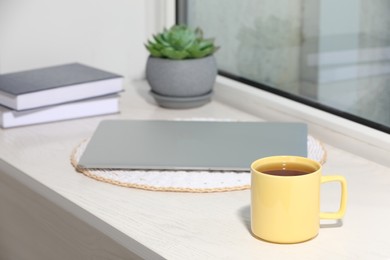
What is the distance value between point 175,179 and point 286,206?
0.78 ft

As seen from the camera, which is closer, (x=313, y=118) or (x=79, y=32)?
(x=313, y=118)

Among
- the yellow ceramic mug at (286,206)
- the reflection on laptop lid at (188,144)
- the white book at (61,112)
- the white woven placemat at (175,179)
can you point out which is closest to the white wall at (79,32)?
the white book at (61,112)

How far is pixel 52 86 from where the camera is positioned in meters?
1.36

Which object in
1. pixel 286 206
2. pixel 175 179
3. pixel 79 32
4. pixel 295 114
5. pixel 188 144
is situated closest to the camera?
pixel 286 206

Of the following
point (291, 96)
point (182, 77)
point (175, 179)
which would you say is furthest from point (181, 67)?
point (175, 179)

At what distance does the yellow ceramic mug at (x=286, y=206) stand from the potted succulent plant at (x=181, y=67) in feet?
1.65

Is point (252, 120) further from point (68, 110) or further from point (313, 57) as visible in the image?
point (68, 110)

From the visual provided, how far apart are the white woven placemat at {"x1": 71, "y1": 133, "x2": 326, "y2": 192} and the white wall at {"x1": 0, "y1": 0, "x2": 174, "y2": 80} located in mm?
441

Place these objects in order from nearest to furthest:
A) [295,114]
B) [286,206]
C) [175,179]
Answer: [286,206]
[175,179]
[295,114]

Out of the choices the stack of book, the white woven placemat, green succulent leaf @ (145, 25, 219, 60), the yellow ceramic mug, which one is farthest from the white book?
the yellow ceramic mug

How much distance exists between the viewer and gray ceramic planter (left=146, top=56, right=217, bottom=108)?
4.64 feet

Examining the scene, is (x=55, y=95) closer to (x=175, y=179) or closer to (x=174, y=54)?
(x=174, y=54)

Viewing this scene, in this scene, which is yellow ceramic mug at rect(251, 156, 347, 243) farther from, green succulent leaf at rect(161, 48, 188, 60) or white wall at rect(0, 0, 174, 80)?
white wall at rect(0, 0, 174, 80)

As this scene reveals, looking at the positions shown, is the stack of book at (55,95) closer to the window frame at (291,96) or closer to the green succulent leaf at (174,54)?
the green succulent leaf at (174,54)
